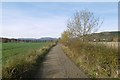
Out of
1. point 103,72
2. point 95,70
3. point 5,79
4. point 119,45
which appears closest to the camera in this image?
point 5,79

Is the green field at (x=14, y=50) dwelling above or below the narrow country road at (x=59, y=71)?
above

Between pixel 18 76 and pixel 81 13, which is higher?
pixel 81 13

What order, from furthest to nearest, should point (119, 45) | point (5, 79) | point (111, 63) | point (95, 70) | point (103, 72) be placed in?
point (95, 70) < point (103, 72) < point (111, 63) < point (119, 45) < point (5, 79)

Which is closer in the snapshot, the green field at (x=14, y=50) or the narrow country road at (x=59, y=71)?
the narrow country road at (x=59, y=71)

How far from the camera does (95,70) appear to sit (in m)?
14.4

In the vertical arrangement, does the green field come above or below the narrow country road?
above

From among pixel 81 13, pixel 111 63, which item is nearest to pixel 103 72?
pixel 111 63

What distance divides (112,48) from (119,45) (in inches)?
45.6

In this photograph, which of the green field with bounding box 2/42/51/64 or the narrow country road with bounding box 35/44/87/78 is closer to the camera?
the narrow country road with bounding box 35/44/87/78

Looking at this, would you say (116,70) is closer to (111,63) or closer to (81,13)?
(111,63)

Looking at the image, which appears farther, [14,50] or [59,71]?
[14,50]

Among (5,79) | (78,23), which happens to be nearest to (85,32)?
(78,23)

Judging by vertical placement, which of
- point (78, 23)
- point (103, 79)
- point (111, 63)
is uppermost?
point (78, 23)

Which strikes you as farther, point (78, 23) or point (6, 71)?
point (78, 23)
